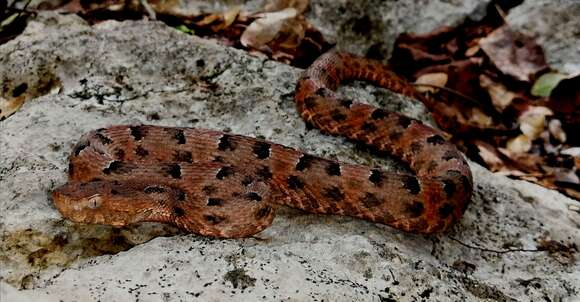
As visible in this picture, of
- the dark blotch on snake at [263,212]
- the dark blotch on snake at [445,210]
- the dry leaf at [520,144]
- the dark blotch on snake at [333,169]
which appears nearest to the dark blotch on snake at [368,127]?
the dark blotch on snake at [333,169]

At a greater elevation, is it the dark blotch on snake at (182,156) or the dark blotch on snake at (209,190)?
the dark blotch on snake at (209,190)

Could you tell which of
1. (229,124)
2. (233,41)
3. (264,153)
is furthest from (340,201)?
(233,41)

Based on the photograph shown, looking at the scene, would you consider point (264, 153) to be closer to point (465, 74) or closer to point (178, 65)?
point (178, 65)

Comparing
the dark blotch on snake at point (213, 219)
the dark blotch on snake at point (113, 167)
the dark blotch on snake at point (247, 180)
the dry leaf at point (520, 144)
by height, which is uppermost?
the dark blotch on snake at point (213, 219)

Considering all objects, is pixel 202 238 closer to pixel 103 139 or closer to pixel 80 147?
pixel 80 147

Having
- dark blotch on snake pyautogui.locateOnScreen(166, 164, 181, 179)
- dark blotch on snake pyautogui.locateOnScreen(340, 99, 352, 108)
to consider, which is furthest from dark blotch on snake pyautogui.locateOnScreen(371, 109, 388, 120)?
dark blotch on snake pyautogui.locateOnScreen(166, 164, 181, 179)

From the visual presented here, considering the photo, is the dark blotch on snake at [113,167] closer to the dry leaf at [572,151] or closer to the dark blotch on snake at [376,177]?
the dark blotch on snake at [376,177]

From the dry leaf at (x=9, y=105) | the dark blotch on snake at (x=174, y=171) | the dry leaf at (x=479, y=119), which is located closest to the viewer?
the dark blotch on snake at (x=174, y=171)
